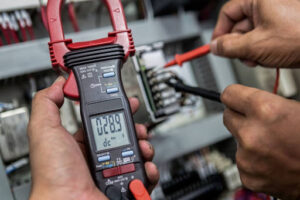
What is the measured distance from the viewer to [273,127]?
0.52 m

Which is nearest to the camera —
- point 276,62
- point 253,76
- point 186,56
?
point 276,62

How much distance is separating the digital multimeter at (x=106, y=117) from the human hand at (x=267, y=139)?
0.23 metres

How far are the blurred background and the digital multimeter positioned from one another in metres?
0.22

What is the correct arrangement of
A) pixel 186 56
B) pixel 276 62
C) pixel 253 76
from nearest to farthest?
pixel 276 62 → pixel 186 56 → pixel 253 76

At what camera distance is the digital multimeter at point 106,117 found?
0.57 metres

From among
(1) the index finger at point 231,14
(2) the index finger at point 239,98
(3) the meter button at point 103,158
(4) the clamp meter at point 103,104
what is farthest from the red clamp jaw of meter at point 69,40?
(1) the index finger at point 231,14

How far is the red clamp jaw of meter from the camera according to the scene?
0.61 meters

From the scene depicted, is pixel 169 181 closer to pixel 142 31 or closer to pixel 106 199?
pixel 106 199

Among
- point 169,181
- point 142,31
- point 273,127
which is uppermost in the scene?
point 142,31

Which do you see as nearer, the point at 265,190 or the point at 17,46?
the point at 265,190

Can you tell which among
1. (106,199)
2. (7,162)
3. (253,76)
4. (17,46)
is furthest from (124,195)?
(253,76)

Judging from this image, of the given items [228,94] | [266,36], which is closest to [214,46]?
[266,36]

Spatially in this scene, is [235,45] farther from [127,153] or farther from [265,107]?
[127,153]

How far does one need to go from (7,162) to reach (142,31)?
585 millimetres
